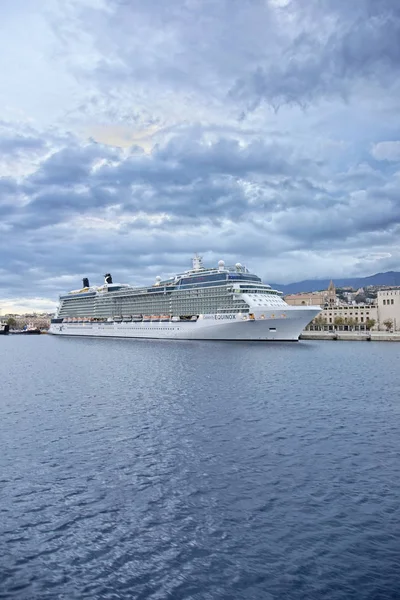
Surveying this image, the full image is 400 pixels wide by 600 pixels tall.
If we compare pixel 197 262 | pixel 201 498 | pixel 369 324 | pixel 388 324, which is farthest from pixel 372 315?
pixel 201 498

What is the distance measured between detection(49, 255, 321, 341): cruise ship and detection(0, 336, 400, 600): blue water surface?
155ft

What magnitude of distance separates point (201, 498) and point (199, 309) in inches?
2909

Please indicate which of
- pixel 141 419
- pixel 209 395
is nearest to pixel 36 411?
pixel 141 419

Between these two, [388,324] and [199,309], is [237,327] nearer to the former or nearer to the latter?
Result: [199,309]

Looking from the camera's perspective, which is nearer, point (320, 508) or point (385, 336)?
point (320, 508)

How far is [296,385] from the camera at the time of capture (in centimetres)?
3394

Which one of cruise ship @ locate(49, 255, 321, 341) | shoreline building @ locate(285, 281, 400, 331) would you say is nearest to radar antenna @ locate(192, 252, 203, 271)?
cruise ship @ locate(49, 255, 321, 341)

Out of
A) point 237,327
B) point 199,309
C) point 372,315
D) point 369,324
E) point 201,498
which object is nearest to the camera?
point 201,498

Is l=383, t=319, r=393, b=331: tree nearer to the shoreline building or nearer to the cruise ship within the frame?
the shoreline building

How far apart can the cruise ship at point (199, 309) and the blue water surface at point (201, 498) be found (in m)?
47.1

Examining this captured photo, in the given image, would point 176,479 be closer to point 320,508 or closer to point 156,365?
point 320,508

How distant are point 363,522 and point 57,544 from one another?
7237 mm

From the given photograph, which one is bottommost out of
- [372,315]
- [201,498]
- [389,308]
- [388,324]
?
[201,498]

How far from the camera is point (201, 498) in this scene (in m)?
13.9
